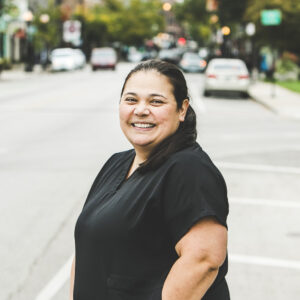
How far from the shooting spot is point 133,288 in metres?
2.33

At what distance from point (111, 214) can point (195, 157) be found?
36cm

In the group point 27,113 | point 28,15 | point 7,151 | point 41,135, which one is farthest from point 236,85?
point 28,15

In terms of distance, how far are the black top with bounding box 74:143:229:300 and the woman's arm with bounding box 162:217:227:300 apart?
0.10ft

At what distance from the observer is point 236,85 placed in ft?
91.4

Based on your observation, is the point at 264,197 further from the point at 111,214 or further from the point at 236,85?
the point at 236,85

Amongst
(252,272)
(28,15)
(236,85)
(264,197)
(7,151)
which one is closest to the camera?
(252,272)

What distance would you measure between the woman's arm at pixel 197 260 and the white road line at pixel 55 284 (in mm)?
3078

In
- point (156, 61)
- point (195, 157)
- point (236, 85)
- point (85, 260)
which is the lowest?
point (236, 85)

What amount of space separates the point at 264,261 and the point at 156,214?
3.97m

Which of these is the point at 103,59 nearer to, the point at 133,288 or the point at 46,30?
the point at 46,30

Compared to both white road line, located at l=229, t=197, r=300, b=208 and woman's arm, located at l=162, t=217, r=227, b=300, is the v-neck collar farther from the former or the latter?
white road line, located at l=229, t=197, r=300, b=208

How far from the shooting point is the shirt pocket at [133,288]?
2.30m

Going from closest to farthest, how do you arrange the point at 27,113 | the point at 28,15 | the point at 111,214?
the point at 111,214 < the point at 27,113 < the point at 28,15

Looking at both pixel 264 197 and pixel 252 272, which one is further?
pixel 264 197
